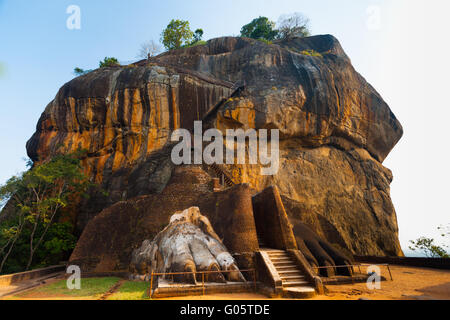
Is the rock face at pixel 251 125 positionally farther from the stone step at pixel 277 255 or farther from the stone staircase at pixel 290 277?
the stone staircase at pixel 290 277

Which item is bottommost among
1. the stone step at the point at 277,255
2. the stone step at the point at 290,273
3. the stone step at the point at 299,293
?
the stone step at the point at 299,293

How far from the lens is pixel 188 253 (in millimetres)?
8094

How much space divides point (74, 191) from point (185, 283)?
14.2 m

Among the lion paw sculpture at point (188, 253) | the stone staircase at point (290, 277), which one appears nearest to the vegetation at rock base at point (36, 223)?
the lion paw sculpture at point (188, 253)

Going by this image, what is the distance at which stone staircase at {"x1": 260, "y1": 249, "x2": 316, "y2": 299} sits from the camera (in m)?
6.42

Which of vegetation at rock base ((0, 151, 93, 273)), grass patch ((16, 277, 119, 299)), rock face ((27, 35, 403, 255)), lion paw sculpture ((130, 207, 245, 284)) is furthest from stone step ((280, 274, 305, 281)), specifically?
vegetation at rock base ((0, 151, 93, 273))

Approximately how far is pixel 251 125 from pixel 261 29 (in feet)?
68.8

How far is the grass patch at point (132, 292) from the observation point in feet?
21.7

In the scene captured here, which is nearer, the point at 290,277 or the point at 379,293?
the point at 379,293

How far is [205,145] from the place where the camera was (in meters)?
19.2

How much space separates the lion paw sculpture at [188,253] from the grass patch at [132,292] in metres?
0.74

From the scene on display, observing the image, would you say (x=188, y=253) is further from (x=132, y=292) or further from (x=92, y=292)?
(x=92, y=292)

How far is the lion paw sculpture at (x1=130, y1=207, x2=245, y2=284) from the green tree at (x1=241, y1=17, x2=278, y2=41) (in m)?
31.1

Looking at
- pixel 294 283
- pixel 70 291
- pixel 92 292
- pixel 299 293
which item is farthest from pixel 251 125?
pixel 70 291
